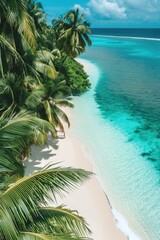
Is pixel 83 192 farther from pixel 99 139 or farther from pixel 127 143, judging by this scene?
pixel 127 143

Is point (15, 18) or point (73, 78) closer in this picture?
point (15, 18)

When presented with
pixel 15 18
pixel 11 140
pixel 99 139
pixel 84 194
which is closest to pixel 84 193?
pixel 84 194

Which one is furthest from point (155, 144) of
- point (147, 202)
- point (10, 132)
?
point (10, 132)

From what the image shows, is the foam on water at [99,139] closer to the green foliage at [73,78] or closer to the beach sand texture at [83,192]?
the beach sand texture at [83,192]

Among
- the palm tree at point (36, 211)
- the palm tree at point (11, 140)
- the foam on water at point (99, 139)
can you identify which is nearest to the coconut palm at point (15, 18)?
the palm tree at point (11, 140)

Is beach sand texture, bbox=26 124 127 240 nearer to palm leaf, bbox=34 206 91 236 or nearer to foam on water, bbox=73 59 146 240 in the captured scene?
foam on water, bbox=73 59 146 240

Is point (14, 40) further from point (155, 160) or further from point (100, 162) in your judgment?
point (155, 160)
